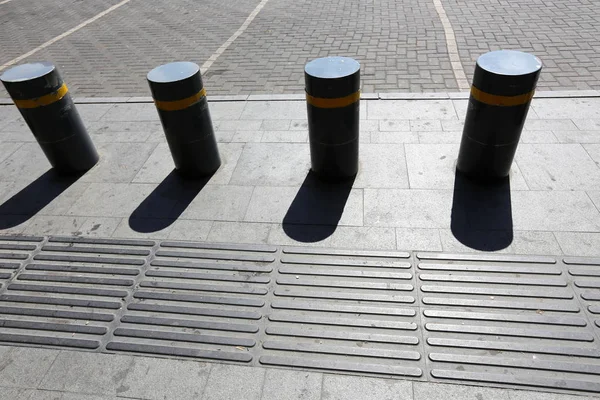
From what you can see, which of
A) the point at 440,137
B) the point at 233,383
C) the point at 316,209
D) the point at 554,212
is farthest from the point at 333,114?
the point at 233,383

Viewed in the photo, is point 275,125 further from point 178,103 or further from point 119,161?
point 119,161

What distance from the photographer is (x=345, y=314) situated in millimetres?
3662

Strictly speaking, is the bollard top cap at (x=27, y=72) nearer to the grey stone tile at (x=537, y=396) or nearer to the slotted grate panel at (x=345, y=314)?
the slotted grate panel at (x=345, y=314)

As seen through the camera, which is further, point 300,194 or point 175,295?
point 300,194

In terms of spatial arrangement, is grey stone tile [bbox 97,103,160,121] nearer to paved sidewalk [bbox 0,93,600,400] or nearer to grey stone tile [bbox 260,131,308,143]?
paved sidewalk [bbox 0,93,600,400]

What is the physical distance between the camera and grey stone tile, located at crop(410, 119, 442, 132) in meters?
6.11

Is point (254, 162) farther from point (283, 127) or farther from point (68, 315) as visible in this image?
point (68, 315)

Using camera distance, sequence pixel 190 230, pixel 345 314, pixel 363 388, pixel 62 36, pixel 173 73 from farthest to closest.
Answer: pixel 62 36
pixel 173 73
pixel 190 230
pixel 345 314
pixel 363 388

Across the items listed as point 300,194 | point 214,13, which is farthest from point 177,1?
point 300,194

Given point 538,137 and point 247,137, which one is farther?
point 247,137

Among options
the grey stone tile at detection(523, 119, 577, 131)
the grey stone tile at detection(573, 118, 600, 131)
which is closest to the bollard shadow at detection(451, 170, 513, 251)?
the grey stone tile at detection(523, 119, 577, 131)

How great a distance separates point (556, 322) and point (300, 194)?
297 cm

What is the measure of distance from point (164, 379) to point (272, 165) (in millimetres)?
3147

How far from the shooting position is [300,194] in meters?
5.09
